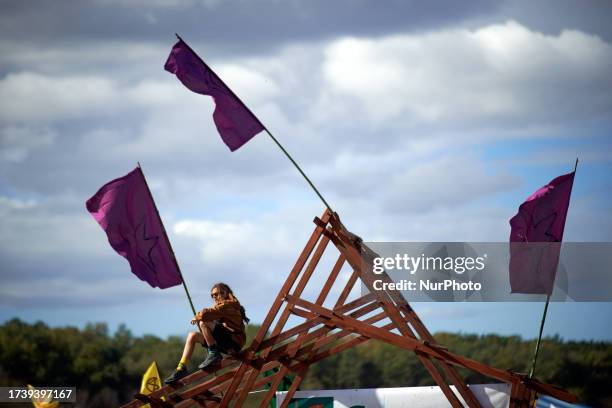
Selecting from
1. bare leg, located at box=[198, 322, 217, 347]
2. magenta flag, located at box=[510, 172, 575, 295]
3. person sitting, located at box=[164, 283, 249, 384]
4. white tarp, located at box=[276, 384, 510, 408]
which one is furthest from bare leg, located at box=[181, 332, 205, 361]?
magenta flag, located at box=[510, 172, 575, 295]

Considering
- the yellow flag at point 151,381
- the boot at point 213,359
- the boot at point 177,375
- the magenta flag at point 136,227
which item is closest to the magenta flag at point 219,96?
the magenta flag at point 136,227

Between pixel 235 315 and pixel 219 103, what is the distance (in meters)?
3.23

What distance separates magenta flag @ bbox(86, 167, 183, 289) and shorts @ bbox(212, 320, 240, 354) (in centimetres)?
212

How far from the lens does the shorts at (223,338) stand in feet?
51.0

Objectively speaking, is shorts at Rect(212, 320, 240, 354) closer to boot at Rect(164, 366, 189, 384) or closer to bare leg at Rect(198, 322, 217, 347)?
bare leg at Rect(198, 322, 217, 347)

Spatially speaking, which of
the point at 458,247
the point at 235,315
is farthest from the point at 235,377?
the point at 458,247

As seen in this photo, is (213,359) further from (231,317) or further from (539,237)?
(539,237)

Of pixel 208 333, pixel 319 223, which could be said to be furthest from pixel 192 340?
pixel 319 223

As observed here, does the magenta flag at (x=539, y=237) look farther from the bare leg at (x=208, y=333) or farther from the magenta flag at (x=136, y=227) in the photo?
the magenta flag at (x=136, y=227)

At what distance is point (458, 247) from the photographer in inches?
750

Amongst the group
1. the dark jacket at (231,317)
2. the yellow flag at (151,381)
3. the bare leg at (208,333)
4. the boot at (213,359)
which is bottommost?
the boot at (213,359)

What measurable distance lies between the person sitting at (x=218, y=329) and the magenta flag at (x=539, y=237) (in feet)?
15.5

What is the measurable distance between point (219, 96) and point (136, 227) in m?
2.51

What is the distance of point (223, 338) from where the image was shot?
51.1 feet
